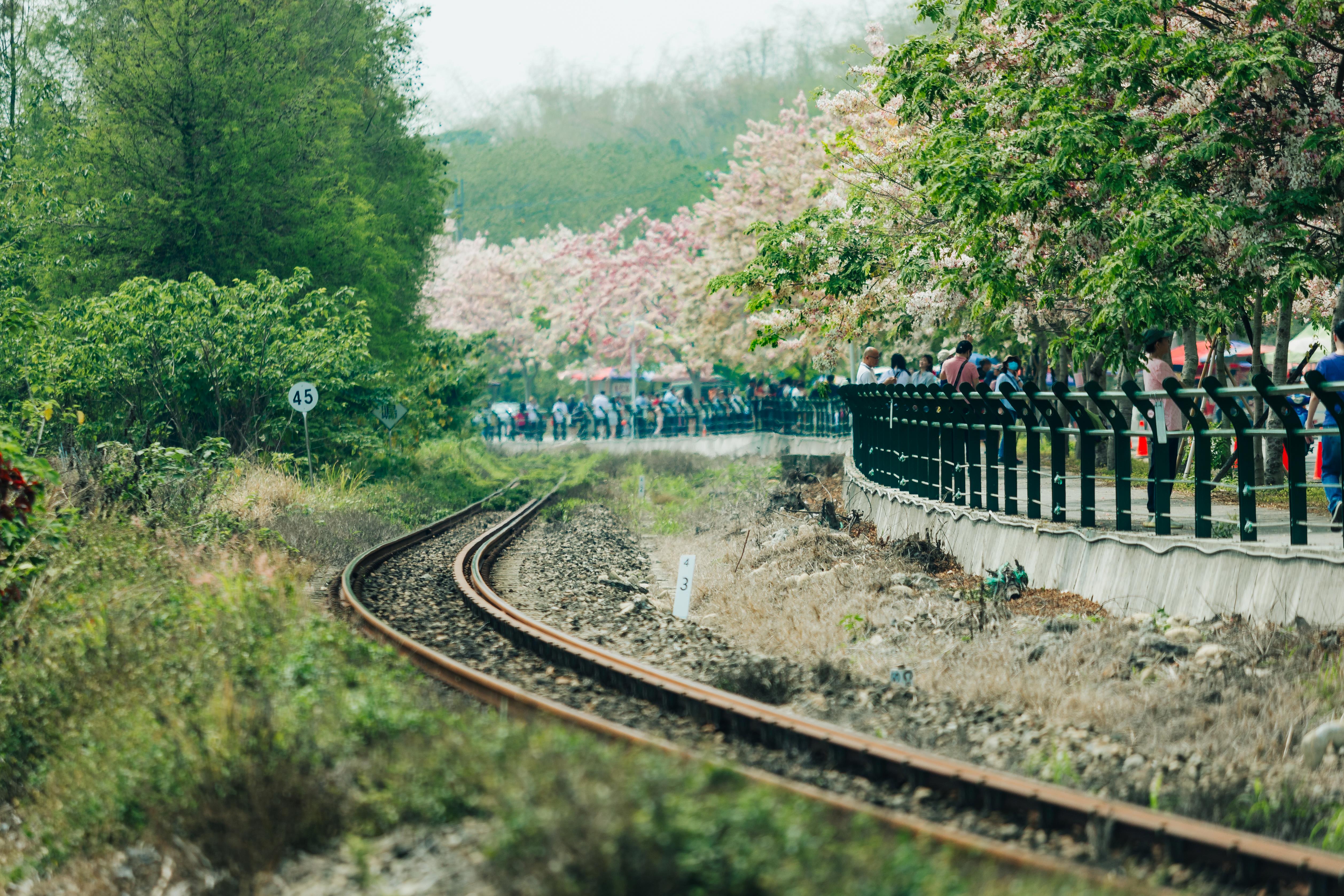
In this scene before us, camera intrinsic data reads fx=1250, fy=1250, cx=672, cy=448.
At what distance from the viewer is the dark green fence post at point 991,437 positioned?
462 inches

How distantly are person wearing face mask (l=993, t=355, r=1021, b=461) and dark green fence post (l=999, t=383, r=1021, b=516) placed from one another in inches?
0.6

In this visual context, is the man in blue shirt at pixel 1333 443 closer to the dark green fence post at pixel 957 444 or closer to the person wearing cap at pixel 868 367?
the dark green fence post at pixel 957 444

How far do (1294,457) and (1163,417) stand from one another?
1.41 m

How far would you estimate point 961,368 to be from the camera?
1572 cm

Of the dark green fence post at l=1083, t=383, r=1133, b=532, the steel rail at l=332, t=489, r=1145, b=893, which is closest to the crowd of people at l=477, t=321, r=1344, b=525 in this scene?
the dark green fence post at l=1083, t=383, r=1133, b=532

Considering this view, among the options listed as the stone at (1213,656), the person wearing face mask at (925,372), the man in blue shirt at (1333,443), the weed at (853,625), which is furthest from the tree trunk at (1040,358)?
the stone at (1213,656)

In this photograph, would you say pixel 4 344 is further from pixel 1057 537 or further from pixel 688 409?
pixel 688 409

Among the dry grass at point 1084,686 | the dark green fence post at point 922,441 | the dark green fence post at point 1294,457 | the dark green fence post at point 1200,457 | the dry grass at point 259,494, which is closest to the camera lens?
the dry grass at point 1084,686

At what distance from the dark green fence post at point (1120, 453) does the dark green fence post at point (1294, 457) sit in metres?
1.50

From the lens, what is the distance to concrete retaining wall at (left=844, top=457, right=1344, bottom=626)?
7.93 metres

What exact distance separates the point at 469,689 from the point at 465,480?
23882 mm

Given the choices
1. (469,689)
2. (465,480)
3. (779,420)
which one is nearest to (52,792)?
(469,689)

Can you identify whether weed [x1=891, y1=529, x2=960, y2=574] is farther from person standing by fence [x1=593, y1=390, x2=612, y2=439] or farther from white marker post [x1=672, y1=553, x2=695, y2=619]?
person standing by fence [x1=593, y1=390, x2=612, y2=439]

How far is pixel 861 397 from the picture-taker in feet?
56.9
